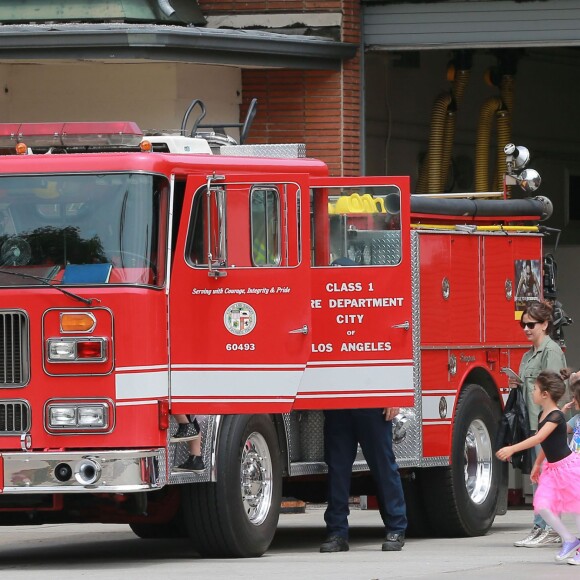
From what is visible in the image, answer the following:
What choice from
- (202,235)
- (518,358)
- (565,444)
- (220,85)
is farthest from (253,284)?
(220,85)

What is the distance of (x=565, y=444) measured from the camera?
37.2 feet

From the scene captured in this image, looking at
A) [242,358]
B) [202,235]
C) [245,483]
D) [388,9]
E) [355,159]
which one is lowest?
[245,483]

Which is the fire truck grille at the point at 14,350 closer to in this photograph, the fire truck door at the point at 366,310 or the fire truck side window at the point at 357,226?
the fire truck door at the point at 366,310

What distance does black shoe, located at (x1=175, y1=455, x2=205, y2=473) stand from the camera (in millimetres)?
10984

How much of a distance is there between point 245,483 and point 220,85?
7613 millimetres

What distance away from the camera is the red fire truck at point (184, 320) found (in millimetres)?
10625

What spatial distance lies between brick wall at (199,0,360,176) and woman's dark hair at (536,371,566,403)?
23.4 ft

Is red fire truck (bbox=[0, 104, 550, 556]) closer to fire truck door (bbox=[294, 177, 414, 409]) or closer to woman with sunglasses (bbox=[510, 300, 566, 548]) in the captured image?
fire truck door (bbox=[294, 177, 414, 409])

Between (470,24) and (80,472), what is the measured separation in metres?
9.49

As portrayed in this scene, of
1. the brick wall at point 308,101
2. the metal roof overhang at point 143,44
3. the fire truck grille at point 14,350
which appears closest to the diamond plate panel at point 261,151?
the fire truck grille at point 14,350

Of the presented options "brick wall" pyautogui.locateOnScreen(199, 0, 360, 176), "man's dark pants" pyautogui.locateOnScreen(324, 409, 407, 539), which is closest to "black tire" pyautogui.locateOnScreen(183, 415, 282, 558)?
"man's dark pants" pyautogui.locateOnScreen(324, 409, 407, 539)

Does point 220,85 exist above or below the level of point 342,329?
above

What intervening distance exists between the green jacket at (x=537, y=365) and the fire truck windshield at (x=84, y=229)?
3.09 meters

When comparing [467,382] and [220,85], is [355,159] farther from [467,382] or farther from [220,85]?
[467,382]
